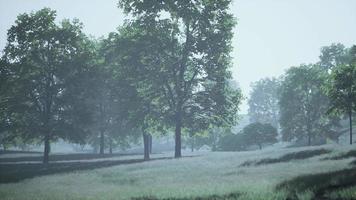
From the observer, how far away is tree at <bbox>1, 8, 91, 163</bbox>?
131 feet

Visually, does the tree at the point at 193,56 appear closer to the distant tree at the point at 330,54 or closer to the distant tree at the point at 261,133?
the distant tree at the point at 261,133

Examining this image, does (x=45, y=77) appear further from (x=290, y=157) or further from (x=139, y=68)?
(x=290, y=157)

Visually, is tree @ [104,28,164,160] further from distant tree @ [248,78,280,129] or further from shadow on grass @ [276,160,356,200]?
distant tree @ [248,78,280,129]

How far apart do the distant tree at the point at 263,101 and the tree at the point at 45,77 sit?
3473 inches

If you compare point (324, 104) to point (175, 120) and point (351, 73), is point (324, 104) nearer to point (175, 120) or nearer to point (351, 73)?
point (351, 73)

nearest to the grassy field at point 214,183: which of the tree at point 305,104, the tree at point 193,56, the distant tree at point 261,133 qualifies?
the tree at point 193,56

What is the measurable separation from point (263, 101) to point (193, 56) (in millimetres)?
90512

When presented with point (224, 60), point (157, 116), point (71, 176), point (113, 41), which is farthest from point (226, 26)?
point (71, 176)

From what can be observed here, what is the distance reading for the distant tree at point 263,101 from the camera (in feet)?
410

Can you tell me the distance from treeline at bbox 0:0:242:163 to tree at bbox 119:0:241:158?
4.0 inches

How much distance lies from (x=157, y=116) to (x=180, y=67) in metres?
5.85

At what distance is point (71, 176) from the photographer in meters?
27.2

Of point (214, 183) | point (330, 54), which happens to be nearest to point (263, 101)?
point (330, 54)

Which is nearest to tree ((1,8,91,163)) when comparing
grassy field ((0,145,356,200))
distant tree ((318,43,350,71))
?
grassy field ((0,145,356,200))
